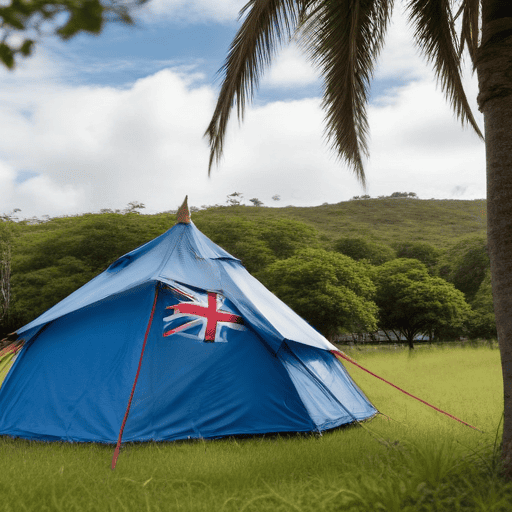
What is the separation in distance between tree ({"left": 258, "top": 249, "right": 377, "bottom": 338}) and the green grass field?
52.0ft

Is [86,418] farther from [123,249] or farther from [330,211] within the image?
[330,211]

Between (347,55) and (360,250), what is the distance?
120 ft

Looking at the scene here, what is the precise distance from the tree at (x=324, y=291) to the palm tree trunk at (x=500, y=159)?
59.4 ft

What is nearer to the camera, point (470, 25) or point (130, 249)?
point (470, 25)

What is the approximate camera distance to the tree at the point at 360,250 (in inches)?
1651

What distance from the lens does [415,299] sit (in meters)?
27.0

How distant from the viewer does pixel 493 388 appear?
10.3m

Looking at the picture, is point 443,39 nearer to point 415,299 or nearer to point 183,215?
point 183,215

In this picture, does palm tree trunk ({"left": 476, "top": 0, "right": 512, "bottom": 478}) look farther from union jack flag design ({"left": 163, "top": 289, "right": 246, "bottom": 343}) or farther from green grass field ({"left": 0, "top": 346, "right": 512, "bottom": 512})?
union jack flag design ({"left": 163, "top": 289, "right": 246, "bottom": 343})

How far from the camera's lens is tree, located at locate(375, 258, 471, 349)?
26.4m

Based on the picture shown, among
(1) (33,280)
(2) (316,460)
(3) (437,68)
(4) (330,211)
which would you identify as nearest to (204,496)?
(2) (316,460)

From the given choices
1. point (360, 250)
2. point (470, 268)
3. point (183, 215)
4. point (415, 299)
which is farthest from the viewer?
point (360, 250)

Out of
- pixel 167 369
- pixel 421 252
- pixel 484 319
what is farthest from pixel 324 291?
pixel 421 252

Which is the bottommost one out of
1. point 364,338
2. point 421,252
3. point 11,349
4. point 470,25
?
point 364,338
